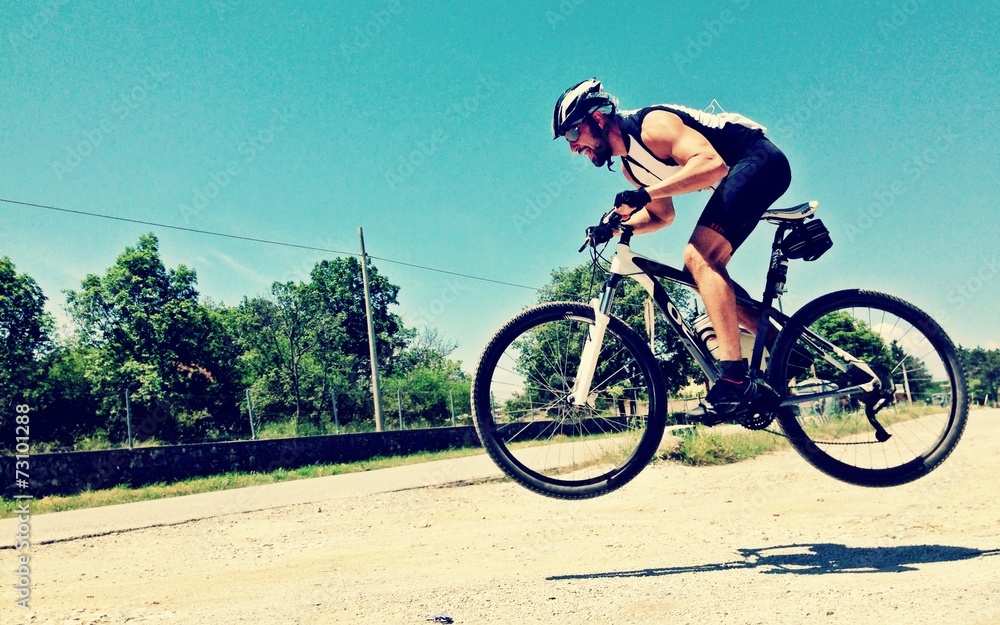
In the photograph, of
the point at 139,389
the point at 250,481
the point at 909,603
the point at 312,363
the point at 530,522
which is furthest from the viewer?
the point at 312,363

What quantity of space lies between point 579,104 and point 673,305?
1.48 metres

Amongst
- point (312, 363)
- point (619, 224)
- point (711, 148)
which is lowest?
point (619, 224)

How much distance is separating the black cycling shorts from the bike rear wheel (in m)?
0.83

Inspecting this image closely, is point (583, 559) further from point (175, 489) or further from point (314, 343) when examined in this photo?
point (314, 343)

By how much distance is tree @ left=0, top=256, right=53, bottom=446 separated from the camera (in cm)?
2947

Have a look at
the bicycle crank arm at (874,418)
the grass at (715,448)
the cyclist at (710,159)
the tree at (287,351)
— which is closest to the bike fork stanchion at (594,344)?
the cyclist at (710,159)

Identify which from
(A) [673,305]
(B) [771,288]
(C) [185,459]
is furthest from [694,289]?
(C) [185,459]

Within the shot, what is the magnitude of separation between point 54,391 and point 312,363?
17.4 meters

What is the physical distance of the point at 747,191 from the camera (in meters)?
3.70

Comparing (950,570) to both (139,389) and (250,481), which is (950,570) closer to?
(250,481)

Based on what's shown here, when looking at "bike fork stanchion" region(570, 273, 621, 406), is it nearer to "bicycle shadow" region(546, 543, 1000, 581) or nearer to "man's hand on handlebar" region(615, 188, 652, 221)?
"man's hand on handlebar" region(615, 188, 652, 221)

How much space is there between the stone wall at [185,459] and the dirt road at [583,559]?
5.01 m

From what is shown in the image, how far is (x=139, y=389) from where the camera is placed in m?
34.7

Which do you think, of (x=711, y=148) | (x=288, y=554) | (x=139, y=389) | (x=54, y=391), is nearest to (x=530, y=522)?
(x=288, y=554)
